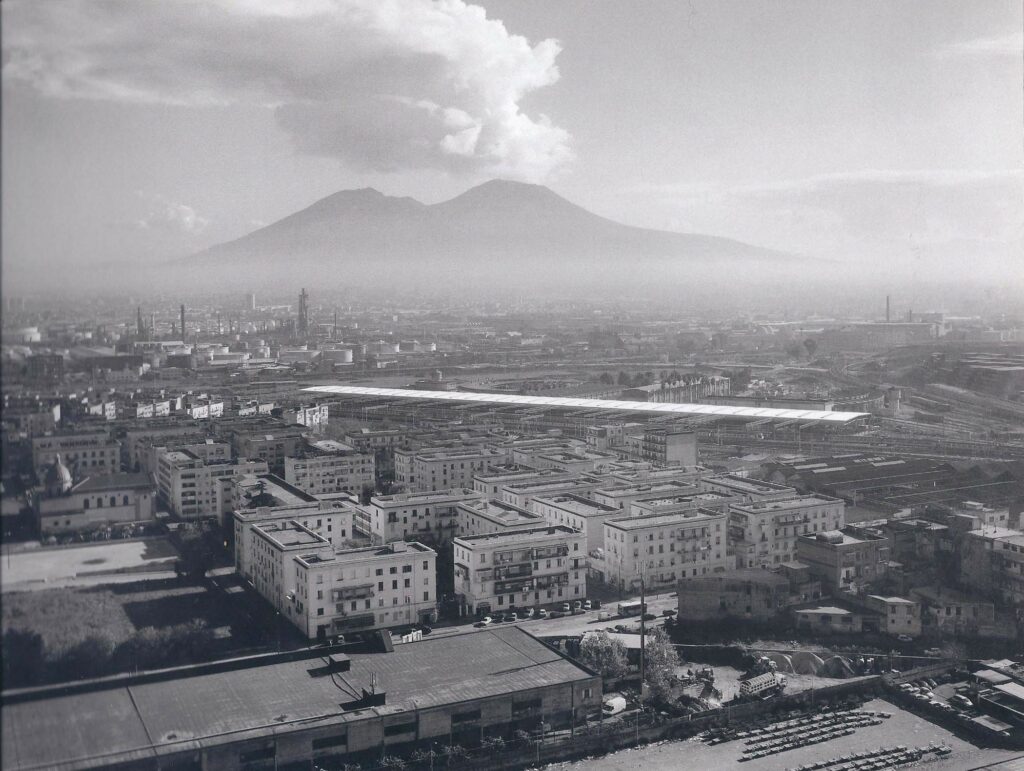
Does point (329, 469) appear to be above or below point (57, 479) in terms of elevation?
below

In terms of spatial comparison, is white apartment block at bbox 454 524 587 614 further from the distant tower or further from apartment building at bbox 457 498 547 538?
the distant tower

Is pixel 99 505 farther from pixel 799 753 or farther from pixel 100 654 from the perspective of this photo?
pixel 799 753

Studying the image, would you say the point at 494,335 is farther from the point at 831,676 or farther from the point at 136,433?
the point at 831,676

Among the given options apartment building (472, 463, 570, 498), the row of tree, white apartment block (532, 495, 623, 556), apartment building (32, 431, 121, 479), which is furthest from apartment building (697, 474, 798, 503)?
apartment building (32, 431, 121, 479)

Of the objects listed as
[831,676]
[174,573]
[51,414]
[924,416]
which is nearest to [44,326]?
[51,414]

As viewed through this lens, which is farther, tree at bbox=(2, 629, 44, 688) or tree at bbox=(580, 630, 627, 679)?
tree at bbox=(580, 630, 627, 679)

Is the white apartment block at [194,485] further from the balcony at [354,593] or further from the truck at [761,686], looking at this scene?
the truck at [761,686]

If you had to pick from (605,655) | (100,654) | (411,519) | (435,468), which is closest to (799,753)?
(605,655)
